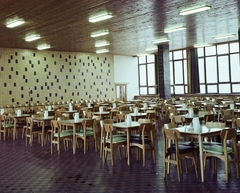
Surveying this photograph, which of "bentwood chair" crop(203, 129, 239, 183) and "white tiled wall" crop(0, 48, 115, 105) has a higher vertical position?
"white tiled wall" crop(0, 48, 115, 105)

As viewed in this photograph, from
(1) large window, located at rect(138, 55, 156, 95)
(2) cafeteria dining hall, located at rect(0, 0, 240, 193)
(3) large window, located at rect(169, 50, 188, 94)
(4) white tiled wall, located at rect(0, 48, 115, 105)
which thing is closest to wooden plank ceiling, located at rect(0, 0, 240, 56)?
(2) cafeteria dining hall, located at rect(0, 0, 240, 193)

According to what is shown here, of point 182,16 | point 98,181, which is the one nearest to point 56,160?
point 98,181

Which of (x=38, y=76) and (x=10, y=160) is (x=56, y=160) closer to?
(x=10, y=160)

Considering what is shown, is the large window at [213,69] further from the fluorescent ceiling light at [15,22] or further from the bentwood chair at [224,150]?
the bentwood chair at [224,150]

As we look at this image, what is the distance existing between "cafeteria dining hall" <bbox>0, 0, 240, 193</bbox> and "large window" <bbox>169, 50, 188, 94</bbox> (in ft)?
0.24

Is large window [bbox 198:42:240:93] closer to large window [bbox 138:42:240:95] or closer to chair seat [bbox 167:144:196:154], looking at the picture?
large window [bbox 138:42:240:95]

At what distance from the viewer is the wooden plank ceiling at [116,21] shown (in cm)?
888

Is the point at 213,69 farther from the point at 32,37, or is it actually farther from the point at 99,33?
the point at 32,37

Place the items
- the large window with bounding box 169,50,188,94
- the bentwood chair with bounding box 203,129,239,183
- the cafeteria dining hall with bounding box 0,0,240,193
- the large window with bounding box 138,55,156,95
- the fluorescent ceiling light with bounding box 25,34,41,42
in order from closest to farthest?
1. the bentwood chair with bounding box 203,129,239,183
2. the cafeteria dining hall with bounding box 0,0,240,193
3. the fluorescent ceiling light with bounding box 25,34,41,42
4. the large window with bounding box 169,50,188,94
5. the large window with bounding box 138,55,156,95

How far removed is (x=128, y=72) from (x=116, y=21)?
1270 centimetres

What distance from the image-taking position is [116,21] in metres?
11.2

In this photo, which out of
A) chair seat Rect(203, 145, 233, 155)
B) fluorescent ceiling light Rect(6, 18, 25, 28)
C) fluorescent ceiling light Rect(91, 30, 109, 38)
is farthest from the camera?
fluorescent ceiling light Rect(91, 30, 109, 38)

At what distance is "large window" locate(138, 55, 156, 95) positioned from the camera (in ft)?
77.9

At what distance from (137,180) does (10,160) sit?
355cm
